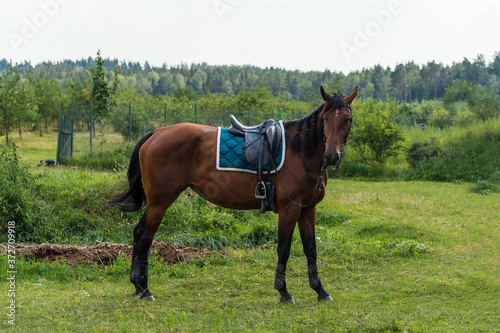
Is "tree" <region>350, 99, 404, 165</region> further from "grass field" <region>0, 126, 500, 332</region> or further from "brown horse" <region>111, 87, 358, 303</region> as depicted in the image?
"brown horse" <region>111, 87, 358, 303</region>

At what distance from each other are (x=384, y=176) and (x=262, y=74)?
10703 centimetres

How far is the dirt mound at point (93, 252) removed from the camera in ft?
22.1

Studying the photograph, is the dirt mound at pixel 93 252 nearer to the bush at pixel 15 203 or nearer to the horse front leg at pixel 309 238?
the bush at pixel 15 203

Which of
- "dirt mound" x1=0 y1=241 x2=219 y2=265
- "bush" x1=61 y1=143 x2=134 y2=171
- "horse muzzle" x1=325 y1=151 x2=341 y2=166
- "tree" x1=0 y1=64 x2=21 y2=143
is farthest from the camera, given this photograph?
"tree" x1=0 y1=64 x2=21 y2=143

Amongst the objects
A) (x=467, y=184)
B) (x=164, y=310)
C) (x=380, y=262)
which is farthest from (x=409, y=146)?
(x=164, y=310)

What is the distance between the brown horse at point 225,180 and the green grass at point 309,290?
0.46 meters

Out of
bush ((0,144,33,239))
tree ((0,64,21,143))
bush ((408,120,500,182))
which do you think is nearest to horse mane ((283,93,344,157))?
bush ((0,144,33,239))

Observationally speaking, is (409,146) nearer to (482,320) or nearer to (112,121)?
(112,121)

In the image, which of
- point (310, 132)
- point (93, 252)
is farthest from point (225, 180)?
point (93, 252)

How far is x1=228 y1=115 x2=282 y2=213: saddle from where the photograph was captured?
5.55m

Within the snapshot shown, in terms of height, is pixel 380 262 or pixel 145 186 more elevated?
pixel 145 186

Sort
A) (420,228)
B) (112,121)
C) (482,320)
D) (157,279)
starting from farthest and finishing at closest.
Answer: (112,121) < (420,228) < (157,279) < (482,320)

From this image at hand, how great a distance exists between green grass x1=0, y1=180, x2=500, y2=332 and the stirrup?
1.17 meters

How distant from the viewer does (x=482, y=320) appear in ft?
16.1
